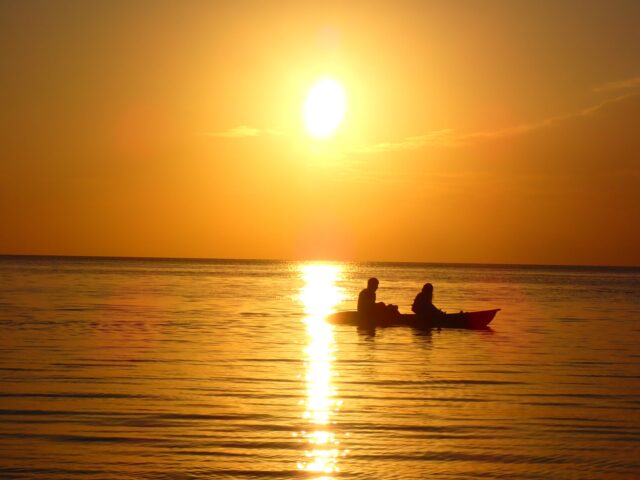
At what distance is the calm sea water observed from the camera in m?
11.6

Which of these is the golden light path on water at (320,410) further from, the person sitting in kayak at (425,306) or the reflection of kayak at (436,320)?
the person sitting in kayak at (425,306)

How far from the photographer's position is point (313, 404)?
1587cm

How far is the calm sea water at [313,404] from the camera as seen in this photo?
11641mm

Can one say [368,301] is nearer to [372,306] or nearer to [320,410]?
[372,306]

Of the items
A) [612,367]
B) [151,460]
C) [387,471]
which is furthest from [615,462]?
[612,367]

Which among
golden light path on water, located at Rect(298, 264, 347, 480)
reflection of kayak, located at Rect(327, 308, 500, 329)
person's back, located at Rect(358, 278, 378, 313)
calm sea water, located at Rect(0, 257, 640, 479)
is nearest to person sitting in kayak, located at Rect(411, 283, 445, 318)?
reflection of kayak, located at Rect(327, 308, 500, 329)

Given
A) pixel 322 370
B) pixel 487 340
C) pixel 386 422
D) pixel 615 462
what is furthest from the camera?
pixel 487 340

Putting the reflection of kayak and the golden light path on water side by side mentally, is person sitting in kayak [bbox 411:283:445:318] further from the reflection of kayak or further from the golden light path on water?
the golden light path on water

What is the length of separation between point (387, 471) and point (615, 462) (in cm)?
303

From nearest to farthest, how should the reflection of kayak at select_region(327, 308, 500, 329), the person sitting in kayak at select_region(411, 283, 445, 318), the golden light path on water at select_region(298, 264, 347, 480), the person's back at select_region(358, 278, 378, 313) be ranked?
the golden light path on water at select_region(298, 264, 347, 480) → the person sitting in kayak at select_region(411, 283, 445, 318) → the reflection of kayak at select_region(327, 308, 500, 329) → the person's back at select_region(358, 278, 378, 313)

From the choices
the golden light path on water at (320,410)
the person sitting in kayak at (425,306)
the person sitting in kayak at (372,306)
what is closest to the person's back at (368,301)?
the person sitting in kayak at (372,306)

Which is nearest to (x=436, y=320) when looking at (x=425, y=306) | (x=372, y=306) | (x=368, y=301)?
(x=425, y=306)

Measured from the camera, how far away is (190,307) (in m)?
45.5

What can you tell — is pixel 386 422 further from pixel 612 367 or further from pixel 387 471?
pixel 612 367
